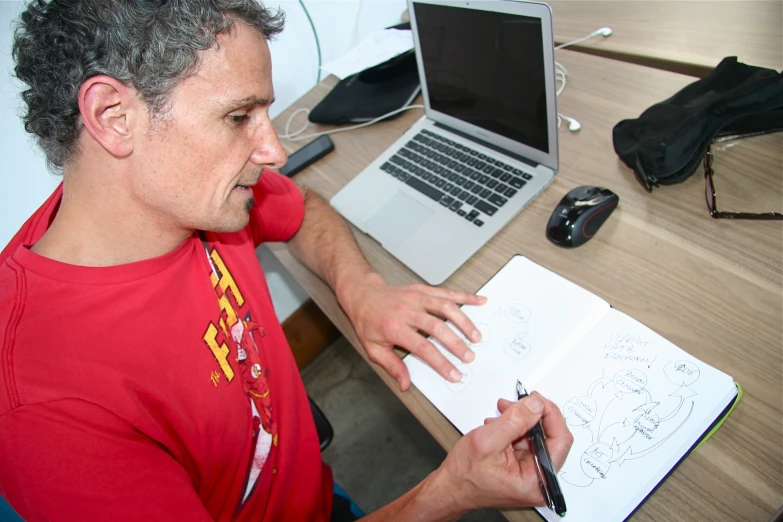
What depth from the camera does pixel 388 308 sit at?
0.81 metres

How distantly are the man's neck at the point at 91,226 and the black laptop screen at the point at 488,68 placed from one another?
61 cm

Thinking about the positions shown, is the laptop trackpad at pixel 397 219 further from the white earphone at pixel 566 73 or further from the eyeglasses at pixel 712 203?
the eyeglasses at pixel 712 203

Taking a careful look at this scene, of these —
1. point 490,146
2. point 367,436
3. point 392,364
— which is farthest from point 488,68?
point 367,436

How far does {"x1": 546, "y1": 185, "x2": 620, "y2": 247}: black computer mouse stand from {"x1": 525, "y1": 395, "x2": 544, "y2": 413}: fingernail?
0.31 m

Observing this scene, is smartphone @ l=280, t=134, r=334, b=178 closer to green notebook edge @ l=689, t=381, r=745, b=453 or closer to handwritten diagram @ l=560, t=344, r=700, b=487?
handwritten diagram @ l=560, t=344, r=700, b=487

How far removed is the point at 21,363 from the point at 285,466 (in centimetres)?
41

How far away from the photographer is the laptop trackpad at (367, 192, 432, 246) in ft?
3.08

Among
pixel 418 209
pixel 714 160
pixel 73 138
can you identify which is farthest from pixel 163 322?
pixel 714 160

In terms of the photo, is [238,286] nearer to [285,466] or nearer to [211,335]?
[211,335]

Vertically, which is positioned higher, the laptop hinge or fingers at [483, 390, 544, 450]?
the laptop hinge

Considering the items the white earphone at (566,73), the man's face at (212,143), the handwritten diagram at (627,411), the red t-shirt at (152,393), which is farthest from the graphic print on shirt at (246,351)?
the white earphone at (566,73)

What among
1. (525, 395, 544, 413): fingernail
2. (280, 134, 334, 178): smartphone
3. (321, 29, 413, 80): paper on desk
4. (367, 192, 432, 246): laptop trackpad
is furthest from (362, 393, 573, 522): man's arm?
(321, 29, 413, 80): paper on desk

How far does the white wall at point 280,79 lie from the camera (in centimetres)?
100

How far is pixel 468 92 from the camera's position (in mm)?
954
